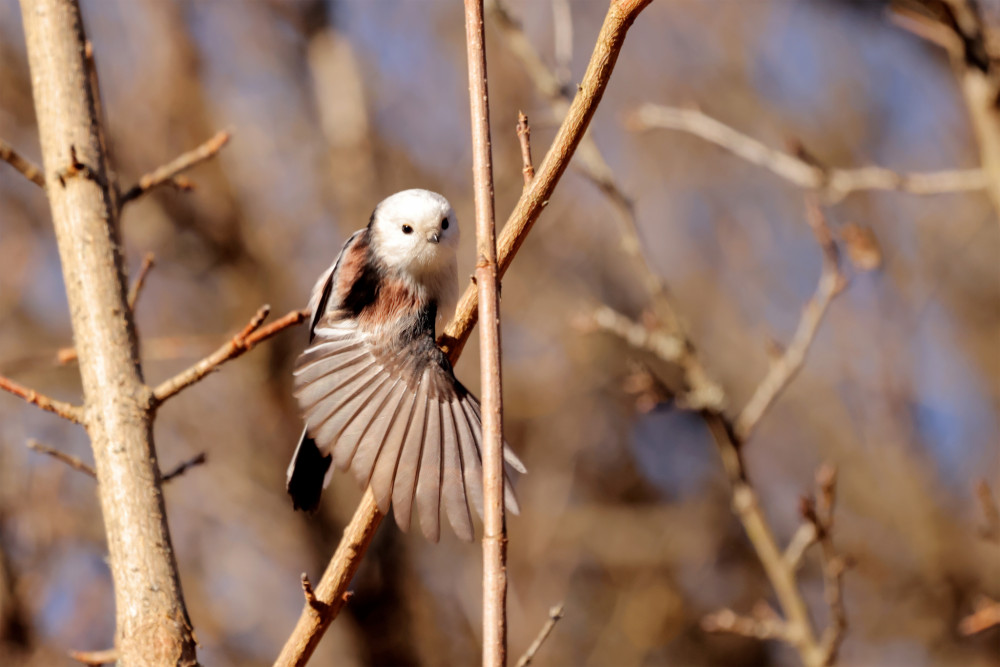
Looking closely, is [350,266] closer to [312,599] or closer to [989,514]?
[312,599]

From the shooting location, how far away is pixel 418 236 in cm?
225

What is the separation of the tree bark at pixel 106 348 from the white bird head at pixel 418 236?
2.13 ft

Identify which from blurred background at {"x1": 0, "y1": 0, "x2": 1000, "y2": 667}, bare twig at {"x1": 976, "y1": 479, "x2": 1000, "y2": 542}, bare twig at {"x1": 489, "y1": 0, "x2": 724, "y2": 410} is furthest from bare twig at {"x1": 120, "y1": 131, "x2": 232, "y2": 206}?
blurred background at {"x1": 0, "y1": 0, "x2": 1000, "y2": 667}

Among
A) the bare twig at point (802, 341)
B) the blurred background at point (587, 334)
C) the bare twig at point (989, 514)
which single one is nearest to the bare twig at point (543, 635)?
the bare twig at point (802, 341)

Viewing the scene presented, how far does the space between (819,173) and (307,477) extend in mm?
1662

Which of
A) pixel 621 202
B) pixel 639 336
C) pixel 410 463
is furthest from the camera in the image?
pixel 621 202

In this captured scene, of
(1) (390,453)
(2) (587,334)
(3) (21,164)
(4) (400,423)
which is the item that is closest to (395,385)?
(4) (400,423)

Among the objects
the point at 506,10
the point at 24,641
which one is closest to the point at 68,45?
the point at 506,10

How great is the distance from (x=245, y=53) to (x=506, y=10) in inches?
208

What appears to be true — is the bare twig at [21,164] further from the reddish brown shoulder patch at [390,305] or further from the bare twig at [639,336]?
the bare twig at [639,336]

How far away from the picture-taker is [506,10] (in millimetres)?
2980

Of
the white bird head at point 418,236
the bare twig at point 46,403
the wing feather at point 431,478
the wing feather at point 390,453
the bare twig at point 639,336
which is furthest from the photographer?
the bare twig at point 639,336

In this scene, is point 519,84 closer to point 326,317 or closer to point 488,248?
point 326,317

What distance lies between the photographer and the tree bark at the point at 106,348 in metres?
1.54
